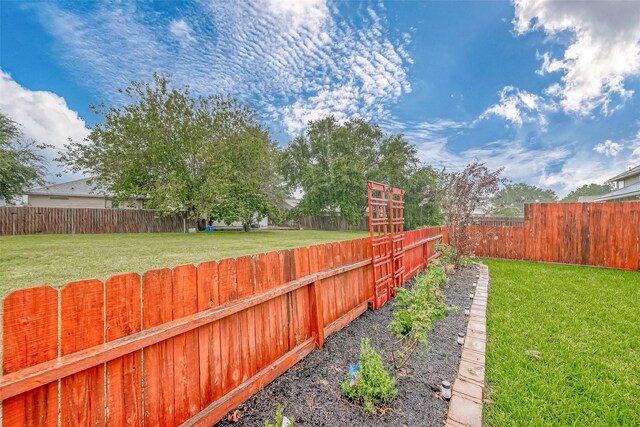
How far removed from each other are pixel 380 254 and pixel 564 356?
2.02 meters

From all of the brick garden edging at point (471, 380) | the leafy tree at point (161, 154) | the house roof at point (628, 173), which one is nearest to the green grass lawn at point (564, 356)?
the brick garden edging at point (471, 380)

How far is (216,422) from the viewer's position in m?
1.54

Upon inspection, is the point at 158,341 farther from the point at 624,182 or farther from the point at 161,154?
the point at 624,182

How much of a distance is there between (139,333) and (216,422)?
2.45 feet

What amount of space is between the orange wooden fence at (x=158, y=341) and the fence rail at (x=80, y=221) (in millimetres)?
17322

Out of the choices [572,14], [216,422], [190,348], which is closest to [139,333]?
[190,348]

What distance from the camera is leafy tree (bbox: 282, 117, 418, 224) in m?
21.8

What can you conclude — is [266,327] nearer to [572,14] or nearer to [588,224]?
[588,224]

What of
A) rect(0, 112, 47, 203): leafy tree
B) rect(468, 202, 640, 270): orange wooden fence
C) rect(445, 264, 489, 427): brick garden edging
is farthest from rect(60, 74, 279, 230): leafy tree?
rect(445, 264, 489, 427): brick garden edging

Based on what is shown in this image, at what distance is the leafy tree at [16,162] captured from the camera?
15.2 metres

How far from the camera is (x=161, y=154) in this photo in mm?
14961

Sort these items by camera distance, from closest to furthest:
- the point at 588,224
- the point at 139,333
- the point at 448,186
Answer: the point at 139,333
the point at 448,186
the point at 588,224

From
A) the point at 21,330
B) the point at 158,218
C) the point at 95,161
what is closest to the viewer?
the point at 21,330

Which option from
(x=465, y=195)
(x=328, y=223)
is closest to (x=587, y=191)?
(x=328, y=223)
